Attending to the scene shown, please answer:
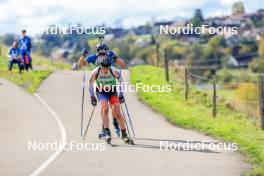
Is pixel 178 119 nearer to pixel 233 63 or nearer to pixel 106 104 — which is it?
pixel 106 104

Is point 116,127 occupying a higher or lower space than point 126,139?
higher

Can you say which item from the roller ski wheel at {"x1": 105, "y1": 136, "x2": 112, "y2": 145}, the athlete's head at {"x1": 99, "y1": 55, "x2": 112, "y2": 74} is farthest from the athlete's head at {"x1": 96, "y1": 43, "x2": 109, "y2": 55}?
the roller ski wheel at {"x1": 105, "y1": 136, "x2": 112, "y2": 145}

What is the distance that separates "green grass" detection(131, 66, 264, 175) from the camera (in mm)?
14177
